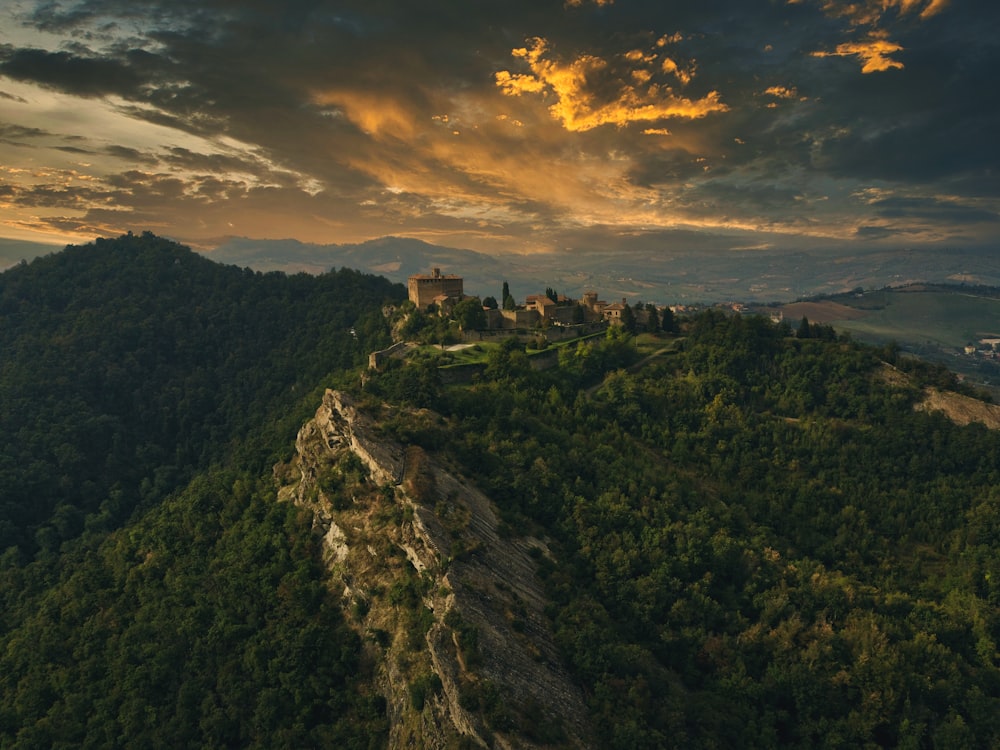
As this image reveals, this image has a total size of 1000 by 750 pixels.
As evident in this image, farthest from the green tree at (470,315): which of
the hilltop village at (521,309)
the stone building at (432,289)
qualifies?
the stone building at (432,289)

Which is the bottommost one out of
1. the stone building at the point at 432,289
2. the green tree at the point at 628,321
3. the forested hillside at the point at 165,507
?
the forested hillside at the point at 165,507

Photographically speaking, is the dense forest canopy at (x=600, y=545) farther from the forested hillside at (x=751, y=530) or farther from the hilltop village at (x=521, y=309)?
the hilltop village at (x=521, y=309)

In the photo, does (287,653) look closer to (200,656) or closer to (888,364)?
(200,656)

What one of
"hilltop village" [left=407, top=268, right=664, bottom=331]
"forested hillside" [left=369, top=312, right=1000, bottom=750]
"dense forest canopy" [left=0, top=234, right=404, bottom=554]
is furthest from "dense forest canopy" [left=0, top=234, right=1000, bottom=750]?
"hilltop village" [left=407, top=268, right=664, bottom=331]

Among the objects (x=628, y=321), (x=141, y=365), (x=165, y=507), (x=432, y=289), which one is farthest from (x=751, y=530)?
(x=141, y=365)

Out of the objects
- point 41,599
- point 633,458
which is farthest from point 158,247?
point 633,458

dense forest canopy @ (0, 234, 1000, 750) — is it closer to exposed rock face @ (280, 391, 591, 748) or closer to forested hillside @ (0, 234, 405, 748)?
forested hillside @ (0, 234, 405, 748)
